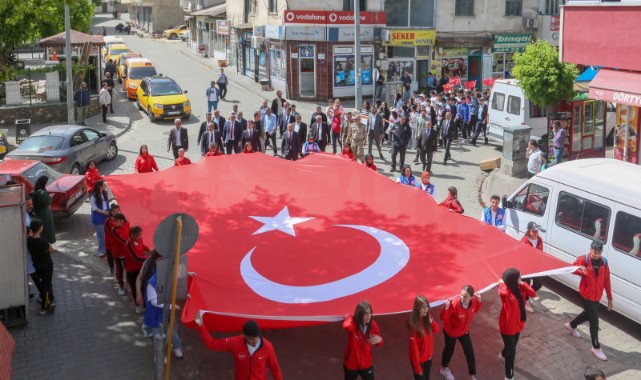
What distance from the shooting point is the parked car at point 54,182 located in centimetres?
1494

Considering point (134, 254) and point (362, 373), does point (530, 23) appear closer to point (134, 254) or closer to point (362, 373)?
point (134, 254)

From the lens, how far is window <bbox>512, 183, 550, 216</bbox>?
39.8ft

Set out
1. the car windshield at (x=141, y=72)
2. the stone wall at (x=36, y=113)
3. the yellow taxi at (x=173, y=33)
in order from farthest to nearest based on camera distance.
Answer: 1. the yellow taxi at (x=173, y=33)
2. the car windshield at (x=141, y=72)
3. the stone wall at (x=36, y=113)

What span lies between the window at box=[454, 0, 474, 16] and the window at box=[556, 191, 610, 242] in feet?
88.4

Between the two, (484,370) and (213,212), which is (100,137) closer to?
(213,212)

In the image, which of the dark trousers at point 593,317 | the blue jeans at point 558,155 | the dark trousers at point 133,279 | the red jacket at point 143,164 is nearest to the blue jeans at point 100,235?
the dark trousers at point 133,279

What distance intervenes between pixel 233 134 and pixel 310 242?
9.96 m

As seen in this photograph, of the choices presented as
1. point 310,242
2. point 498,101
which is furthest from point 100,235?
point 498,101

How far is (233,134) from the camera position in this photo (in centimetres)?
1994

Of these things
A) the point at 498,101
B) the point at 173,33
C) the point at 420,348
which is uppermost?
the point at 173,33

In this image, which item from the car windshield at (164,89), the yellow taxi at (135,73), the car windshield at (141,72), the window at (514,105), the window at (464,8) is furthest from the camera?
the window at (464,8)

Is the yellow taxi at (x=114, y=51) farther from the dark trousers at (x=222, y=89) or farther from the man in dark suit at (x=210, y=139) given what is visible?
the man in dark suit at (x=210, y=139)

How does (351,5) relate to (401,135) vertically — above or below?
above

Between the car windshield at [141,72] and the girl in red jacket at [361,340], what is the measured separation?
28.7 m
